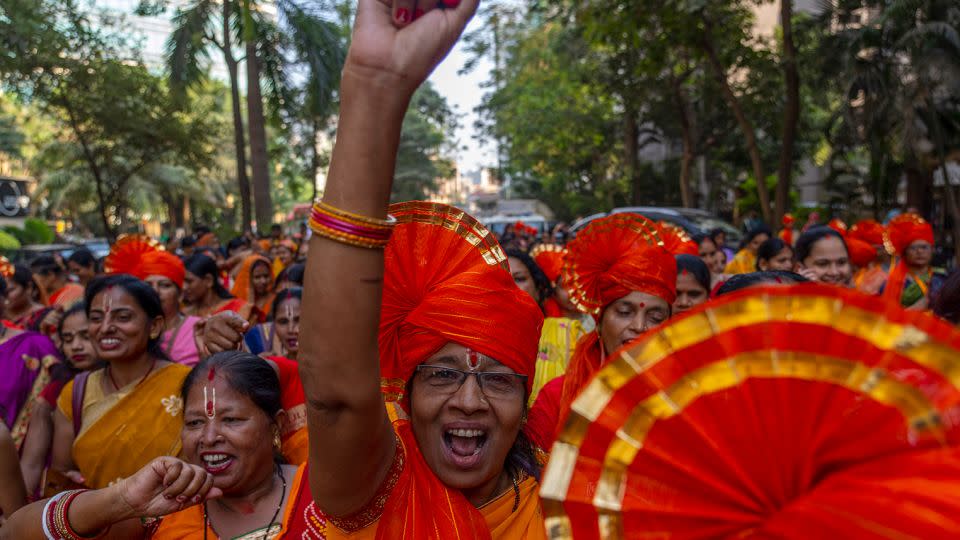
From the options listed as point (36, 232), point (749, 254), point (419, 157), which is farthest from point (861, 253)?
point (419, 157)

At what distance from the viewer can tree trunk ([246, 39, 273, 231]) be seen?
56.4 feet

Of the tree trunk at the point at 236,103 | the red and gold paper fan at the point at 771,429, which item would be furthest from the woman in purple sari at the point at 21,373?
the tree trunk at the point at 236,103

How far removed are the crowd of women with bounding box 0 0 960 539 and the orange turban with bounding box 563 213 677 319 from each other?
0.01 metres

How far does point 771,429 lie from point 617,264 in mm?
2587

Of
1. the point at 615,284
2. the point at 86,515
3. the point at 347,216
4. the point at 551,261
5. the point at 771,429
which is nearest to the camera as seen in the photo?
the point at 771,429

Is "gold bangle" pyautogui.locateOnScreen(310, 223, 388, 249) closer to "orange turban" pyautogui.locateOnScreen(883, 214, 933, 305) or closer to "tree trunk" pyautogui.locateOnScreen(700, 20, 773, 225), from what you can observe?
"orange turban" pyautogui.locateOnScreen(883, 214, 933, 305)

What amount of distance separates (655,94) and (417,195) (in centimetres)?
2567

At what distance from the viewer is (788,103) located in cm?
1352

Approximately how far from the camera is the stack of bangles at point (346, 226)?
1317 millimetres

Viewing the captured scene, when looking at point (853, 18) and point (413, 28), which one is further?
point (853, 18)

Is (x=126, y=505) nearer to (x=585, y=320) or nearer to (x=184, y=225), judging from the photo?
(x=585, y=320)

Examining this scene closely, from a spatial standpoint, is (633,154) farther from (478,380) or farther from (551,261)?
(478,380)

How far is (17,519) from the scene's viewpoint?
223 cm

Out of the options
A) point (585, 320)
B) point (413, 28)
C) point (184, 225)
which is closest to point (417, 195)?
point (184, 225)
